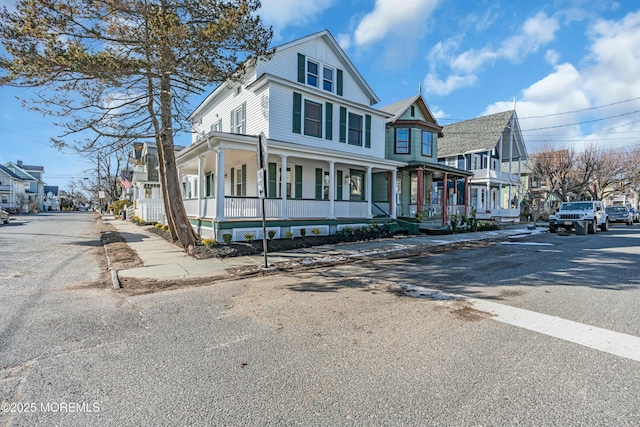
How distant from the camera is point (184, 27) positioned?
7285 millimetres

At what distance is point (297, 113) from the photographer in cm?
1497

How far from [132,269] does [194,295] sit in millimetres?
3494

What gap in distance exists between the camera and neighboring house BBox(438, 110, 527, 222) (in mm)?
27297

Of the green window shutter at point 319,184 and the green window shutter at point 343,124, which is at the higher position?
the green window shutter at point 343,124

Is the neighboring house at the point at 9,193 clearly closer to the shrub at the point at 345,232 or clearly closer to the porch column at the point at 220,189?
the porch column at the point at 220,189

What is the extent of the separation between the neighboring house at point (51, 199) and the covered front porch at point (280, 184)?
84663mm

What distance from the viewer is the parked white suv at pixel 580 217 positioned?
1816cm

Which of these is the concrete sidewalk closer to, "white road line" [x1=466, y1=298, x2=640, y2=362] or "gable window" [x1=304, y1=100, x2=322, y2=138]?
"white road line" [x1=466, y1=298, x2=640, y2=362]

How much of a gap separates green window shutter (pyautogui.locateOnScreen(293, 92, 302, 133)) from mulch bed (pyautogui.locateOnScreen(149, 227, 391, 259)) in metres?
5.24

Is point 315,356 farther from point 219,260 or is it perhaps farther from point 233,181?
point 233,181

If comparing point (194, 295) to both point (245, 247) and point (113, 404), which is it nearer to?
point (113, 404)

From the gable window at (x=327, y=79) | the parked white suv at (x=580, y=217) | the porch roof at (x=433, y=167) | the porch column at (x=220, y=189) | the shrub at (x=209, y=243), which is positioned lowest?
the shrub at (x=209, y=243)

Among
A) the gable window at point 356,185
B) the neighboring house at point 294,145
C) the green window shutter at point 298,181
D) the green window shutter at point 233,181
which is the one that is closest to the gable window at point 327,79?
the neighboring house at point 294,145

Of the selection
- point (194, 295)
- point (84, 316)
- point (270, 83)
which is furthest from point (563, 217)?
point (84, 316)
